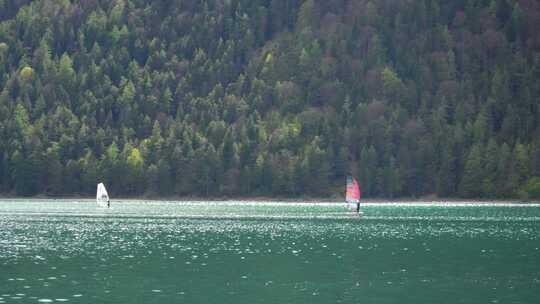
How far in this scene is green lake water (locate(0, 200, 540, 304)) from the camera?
2628 inches

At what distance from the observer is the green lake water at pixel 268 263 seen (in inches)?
2628

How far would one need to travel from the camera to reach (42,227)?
13538 centimetres

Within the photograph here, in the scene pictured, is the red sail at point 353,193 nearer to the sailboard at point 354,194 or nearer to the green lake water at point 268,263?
the sailboard at point 354,194

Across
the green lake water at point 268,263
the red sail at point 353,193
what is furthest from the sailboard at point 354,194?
the green lake water at point 268,263

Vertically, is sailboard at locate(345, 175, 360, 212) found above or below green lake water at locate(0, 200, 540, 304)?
above

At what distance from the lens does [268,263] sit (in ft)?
282

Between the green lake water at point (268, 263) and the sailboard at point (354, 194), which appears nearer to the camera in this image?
the green lake water at point (268, 263)

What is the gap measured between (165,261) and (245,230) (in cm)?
4319

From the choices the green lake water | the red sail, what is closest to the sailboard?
the red sail

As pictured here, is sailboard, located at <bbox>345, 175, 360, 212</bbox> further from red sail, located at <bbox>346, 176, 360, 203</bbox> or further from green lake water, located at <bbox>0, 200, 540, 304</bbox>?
green lake water, located at <bbox>0, 200, 540, 304</bbox>

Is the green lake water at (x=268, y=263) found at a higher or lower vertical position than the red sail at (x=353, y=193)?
lower

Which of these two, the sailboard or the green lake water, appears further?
the sailboard

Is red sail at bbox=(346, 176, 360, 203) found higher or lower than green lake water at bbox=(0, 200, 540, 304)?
higher

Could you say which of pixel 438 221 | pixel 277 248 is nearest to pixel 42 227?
pixel 277 248
